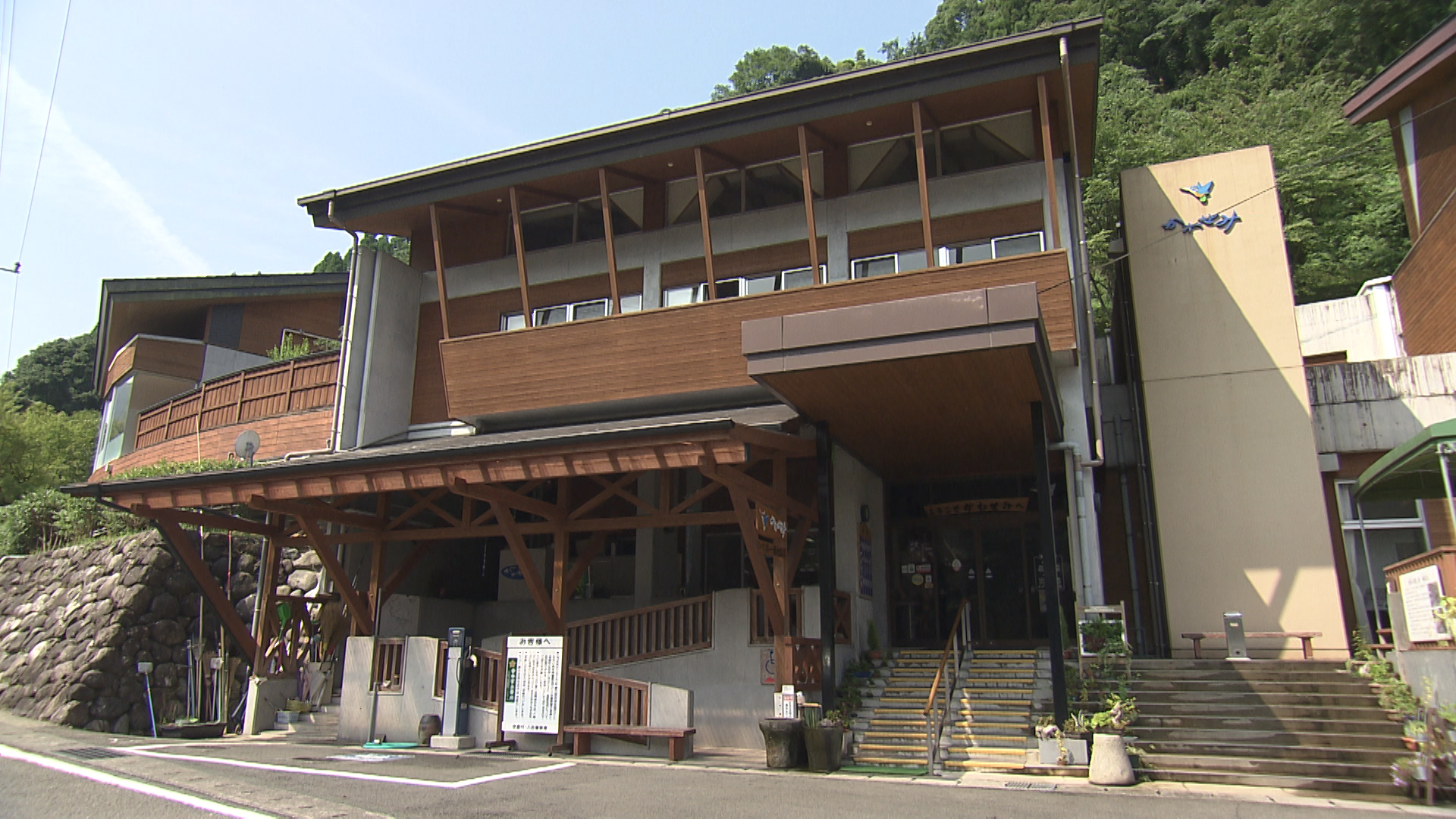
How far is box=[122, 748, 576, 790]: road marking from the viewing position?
9.71m

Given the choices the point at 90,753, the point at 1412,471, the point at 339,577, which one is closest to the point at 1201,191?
the point at 1412,471

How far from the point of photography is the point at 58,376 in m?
54.6

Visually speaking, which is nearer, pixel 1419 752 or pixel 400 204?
pixel 1419 752

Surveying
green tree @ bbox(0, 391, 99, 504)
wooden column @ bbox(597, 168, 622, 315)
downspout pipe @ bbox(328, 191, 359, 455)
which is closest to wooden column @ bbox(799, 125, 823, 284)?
wooden column @ bbox(597, 168, 622, 315)

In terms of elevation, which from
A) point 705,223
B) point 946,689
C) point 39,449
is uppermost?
point 705,223

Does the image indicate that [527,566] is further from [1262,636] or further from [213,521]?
[1262,636]

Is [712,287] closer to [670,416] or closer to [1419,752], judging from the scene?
[670,416]

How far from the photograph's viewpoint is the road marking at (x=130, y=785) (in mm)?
7836

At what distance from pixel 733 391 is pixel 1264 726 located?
8.77 metres

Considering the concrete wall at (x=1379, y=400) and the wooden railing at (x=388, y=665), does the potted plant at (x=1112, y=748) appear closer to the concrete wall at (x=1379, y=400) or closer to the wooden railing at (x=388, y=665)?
the concrete wall at (x=1379, y=400)

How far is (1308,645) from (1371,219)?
2031 centimetres

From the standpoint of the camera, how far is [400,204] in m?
18.9

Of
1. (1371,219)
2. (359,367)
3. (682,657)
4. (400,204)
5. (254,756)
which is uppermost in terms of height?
(1371,219)

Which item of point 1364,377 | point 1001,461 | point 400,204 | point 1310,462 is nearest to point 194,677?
point 400,204
